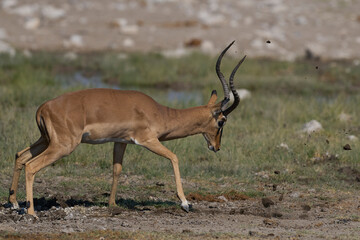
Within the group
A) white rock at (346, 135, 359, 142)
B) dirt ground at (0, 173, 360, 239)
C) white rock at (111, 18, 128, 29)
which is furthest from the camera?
white rock at (111, 18, 128, 29)

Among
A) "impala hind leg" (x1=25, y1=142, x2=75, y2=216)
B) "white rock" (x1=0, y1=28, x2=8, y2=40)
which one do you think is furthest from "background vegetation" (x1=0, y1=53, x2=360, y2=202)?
"white rock" (x1=0, y1=28, x2=8, y2=40)

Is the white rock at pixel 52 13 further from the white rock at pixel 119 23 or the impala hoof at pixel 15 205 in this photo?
the impala hoof at pixel 15 205

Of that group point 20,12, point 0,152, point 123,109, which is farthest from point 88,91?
point 20,12

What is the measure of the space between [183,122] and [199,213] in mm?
956

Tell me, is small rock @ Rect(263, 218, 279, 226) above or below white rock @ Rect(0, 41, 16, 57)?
below

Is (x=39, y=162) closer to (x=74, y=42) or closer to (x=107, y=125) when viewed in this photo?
(x=107, y=125)

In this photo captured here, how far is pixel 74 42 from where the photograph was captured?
21.1 m

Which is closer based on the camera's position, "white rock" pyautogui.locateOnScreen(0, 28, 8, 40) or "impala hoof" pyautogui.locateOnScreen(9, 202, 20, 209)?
"impala hoof" pyautogui.locateOnScreen(9, 202, 20, 209)

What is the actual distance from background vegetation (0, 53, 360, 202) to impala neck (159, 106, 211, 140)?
3.96 ft

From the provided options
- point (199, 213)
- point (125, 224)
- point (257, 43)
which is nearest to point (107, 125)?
point (125, 224)

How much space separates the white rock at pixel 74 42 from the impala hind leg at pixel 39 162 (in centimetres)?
1470

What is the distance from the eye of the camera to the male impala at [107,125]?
6.59 metres

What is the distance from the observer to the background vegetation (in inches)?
361

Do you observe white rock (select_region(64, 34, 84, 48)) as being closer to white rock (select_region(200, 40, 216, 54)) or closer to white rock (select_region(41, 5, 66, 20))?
white rock (select_region(41, 5, 66, 20))
